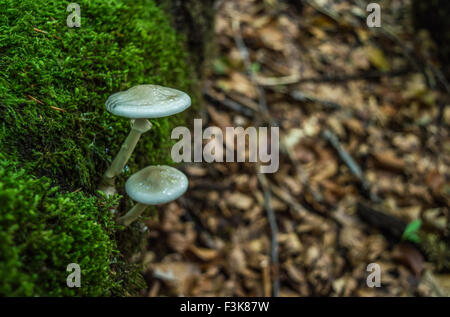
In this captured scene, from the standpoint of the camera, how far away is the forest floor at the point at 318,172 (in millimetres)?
3201

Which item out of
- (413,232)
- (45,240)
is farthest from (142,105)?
(413,232)

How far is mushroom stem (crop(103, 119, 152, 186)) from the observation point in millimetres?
1636

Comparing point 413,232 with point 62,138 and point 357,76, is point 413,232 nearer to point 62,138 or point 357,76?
point 357,76

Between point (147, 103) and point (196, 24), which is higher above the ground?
point (196, 24)

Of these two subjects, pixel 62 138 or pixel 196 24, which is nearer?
pixel 62 138

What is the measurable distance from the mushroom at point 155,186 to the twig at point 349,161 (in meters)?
3.05

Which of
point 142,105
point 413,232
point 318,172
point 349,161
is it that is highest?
point 142,105

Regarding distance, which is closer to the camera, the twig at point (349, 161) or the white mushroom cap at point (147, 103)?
the white mushroom cap at point (147, 103)

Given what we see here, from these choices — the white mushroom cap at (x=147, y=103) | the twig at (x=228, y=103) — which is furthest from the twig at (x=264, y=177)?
the white mushroom cap at (x=147, y=103)

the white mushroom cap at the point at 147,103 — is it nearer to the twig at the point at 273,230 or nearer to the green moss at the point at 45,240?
the green moss at the point at 45,240

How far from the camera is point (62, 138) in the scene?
1.65 meters

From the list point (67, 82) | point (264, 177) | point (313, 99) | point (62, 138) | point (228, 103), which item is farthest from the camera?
point (313, 99)

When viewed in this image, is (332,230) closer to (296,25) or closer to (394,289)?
(394,289)

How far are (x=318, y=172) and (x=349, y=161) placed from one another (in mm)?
501
